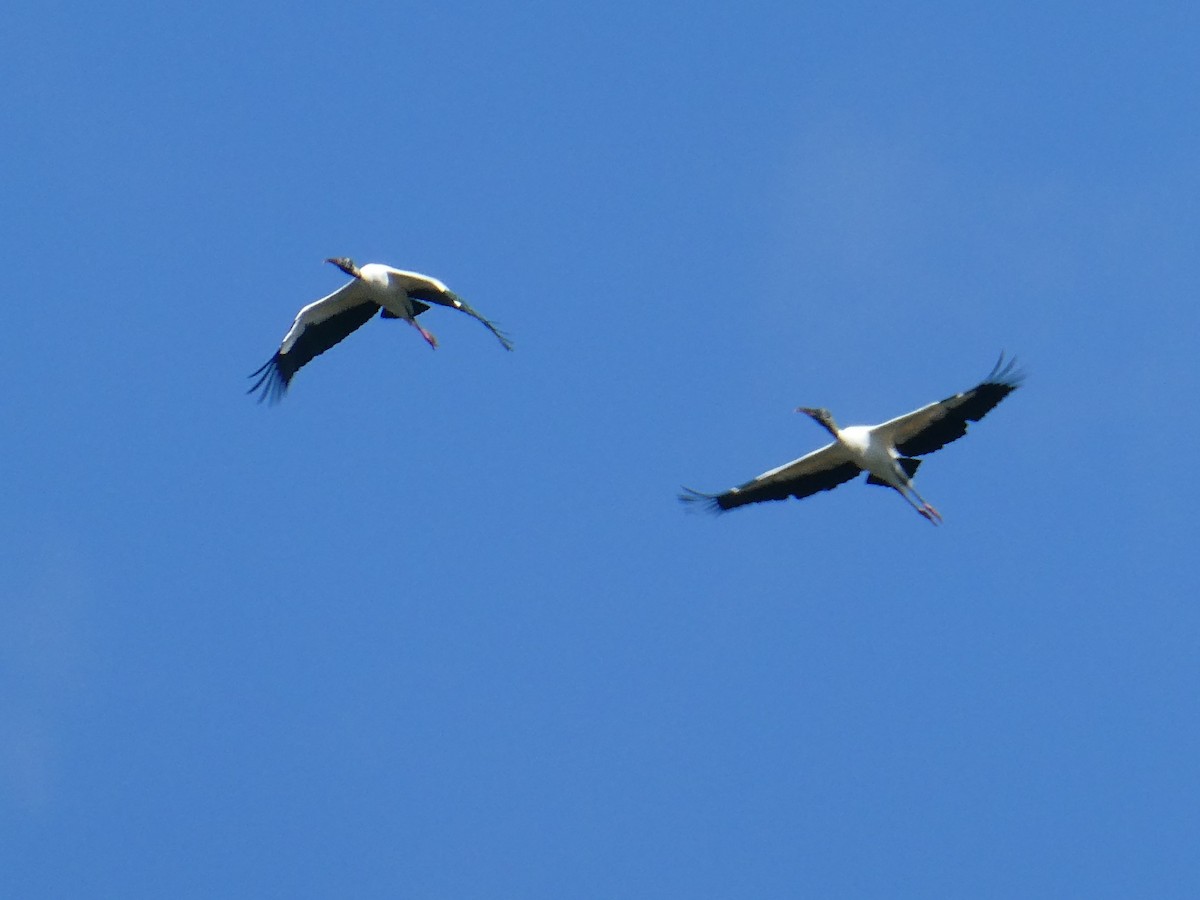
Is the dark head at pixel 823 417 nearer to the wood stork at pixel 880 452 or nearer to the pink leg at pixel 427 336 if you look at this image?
the wood stork at pixel 880 452

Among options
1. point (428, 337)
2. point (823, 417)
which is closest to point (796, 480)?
point (823, 417)

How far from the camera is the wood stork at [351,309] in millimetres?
24484

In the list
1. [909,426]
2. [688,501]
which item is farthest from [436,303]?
[909,426]

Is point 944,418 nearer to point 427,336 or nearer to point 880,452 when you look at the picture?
point 880,452

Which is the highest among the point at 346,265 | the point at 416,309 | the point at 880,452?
the point at 346,265

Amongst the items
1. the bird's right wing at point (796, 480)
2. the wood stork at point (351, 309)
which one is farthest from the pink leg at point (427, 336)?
the bird's right wing at point (796, 480)

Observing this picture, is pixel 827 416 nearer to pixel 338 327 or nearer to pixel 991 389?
pixel 991 389

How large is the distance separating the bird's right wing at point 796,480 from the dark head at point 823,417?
1.38 ft

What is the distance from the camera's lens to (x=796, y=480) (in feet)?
78.4

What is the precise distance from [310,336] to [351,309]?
651 millimetres

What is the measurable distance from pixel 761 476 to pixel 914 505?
1.91 metres

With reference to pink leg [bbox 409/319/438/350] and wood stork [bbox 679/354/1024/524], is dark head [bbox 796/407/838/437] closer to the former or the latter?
wood stork [bbox 679/354/1024/524]

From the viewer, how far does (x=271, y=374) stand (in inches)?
1009

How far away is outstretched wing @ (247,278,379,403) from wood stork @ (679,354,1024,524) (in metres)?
5.05
